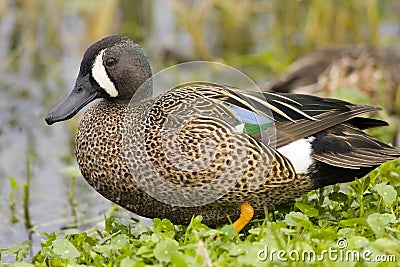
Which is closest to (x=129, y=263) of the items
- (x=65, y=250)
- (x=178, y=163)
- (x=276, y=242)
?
(x=65, y=250)

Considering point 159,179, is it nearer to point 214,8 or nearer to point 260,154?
point 260,154

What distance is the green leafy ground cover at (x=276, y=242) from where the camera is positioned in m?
2.99

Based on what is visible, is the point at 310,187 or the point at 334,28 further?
the point at 334,28

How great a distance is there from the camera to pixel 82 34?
309 inches

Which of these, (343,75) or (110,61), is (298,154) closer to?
(110,61)

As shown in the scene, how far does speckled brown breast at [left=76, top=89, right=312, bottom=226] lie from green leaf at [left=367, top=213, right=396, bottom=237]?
555 mm

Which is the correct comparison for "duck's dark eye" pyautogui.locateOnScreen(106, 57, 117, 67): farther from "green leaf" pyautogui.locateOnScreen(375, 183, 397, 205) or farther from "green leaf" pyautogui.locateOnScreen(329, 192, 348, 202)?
"green leaf" pyautogui.locateOnScreen(375, 183, 397, 205)

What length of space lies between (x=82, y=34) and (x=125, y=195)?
14.1ft

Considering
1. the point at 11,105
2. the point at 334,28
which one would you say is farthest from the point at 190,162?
the point at 334,28

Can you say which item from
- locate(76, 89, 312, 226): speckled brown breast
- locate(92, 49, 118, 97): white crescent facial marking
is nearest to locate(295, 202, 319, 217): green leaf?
locate(76, 89, 312, 226): speckled brown breast

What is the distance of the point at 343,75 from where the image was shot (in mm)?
6742

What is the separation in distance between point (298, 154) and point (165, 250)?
3.07ft

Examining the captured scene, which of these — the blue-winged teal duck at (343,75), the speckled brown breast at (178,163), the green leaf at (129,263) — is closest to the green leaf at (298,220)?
the speckled brown breast at (178,163)

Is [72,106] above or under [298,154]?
above
